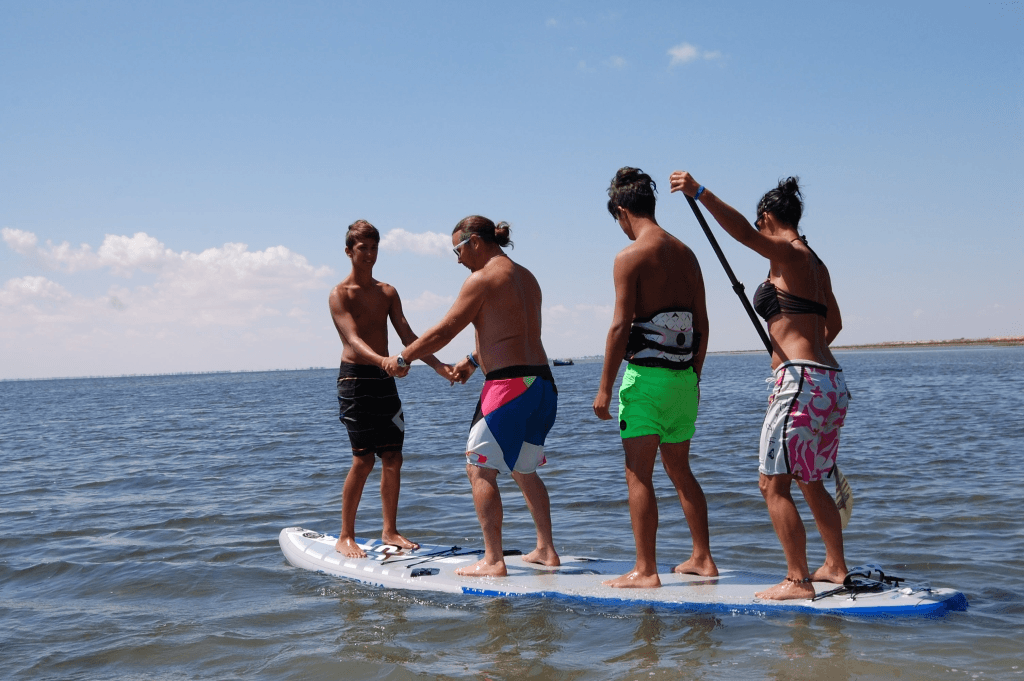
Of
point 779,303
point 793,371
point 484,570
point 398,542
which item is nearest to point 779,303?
point 779,303

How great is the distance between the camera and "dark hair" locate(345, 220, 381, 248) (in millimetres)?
6209

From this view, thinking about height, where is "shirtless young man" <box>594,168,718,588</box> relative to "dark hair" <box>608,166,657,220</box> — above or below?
below

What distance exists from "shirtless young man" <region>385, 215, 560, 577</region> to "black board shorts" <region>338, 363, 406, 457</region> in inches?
36.8

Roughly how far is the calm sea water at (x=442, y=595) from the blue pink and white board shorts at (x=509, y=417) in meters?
1.00

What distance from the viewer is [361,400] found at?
248 inches

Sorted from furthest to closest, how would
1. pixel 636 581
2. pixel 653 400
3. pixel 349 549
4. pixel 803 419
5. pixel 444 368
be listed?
pixel 349 549 → pixel 444 368 → pixel 636 581 → pixel 653 400 → pixel 803 419

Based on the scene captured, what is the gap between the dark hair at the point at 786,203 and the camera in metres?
4.62

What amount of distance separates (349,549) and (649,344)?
3.23 m

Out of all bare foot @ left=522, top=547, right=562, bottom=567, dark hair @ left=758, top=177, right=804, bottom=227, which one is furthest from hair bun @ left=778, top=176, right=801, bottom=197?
bare foot @ left=522, top=547, right=562, bottom=567

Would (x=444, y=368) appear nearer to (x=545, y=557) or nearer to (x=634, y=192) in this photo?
(x=545, y=557)

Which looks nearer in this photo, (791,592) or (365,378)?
(791,592)

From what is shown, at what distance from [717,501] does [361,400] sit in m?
4.45

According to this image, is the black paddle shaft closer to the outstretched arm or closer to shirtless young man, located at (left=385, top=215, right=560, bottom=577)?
shirtless young man, located at (left=385, top=215, right=560, bottom=577)

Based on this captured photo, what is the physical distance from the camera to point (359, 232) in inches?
244
